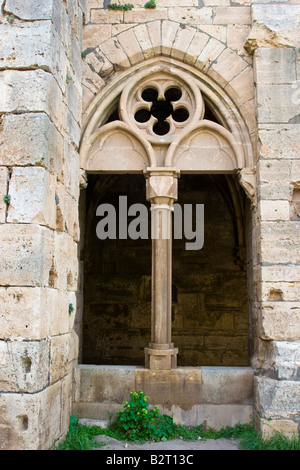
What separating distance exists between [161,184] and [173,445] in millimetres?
2382

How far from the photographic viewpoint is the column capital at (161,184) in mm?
4566

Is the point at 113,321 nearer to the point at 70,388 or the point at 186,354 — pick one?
the point at 186,354

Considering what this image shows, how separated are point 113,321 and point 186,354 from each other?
138cm

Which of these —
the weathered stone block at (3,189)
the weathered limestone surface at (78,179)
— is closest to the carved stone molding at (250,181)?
the weathered limestone surface at (78,179)

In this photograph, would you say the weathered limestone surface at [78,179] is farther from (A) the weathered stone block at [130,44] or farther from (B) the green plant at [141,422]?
(B) the green plant at [141,422]

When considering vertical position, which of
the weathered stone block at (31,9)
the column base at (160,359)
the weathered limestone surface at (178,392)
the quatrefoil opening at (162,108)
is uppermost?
the quatrefoil opening at (162,108)

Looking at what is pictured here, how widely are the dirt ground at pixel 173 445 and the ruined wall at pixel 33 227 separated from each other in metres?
0.40

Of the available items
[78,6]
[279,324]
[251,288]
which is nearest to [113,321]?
[251,288]

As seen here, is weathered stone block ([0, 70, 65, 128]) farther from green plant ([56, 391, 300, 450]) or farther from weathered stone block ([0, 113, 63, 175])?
green plant ([56, 391, 300, 450])

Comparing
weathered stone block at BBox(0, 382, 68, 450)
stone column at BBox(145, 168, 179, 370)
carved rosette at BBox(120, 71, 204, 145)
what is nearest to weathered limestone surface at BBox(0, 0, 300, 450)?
weathered stone block at BBox(0, 382, 68, 450)

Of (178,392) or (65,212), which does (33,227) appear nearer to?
(65,212)

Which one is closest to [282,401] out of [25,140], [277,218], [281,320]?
[281,320]

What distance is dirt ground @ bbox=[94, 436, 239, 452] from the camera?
3.83m

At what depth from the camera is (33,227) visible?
326 centimetres
